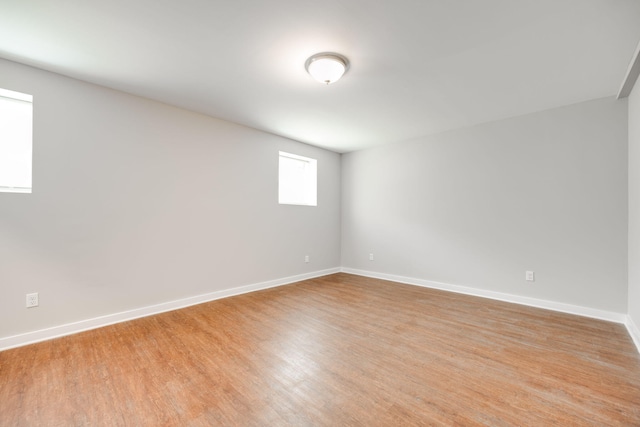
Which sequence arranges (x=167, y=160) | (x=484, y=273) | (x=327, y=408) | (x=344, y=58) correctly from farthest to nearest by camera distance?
(x=484, y=273) → (x=167, y=160) → (x=344, y=58) → (x=327, y=408)

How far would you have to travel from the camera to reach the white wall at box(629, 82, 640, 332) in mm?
2350

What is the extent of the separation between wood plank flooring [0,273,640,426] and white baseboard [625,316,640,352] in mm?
59

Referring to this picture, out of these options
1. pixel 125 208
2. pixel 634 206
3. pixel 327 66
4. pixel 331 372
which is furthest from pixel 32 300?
pixel 634 206

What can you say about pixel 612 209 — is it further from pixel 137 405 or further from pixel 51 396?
pixel 51 396

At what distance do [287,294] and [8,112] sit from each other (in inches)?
133

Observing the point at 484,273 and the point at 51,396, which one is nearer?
the point at 51,396

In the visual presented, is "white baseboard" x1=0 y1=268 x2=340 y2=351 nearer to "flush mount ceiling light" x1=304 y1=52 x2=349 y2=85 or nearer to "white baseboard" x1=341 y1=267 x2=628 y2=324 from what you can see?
"white baseboard" x1=341 y1=267 x2=628 y2=324

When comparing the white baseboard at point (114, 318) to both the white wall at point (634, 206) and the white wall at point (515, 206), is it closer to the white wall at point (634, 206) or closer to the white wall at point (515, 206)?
the white wall at point (515, 206)

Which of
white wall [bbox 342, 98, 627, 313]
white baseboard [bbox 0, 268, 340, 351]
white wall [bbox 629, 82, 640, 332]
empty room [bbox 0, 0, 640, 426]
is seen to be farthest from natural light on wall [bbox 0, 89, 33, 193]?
white wall [bbox 629, 82, 640, 332]

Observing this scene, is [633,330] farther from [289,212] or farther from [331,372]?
[289,212]

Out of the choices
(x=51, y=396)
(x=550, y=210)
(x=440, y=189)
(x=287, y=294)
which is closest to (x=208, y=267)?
(x=287, y=294)

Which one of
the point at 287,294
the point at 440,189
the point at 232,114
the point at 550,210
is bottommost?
the point at 287,294

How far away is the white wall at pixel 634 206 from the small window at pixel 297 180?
3.87 meters

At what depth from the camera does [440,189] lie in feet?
13.5
